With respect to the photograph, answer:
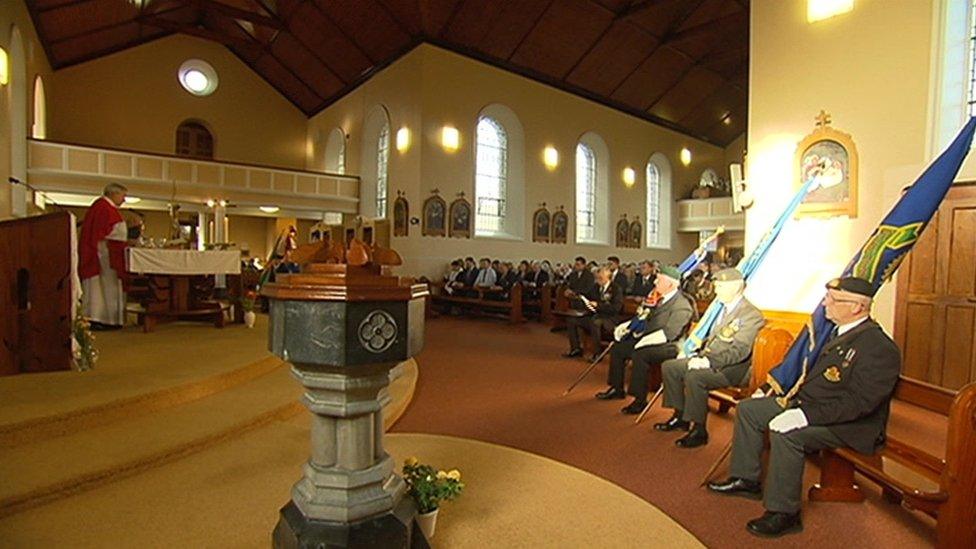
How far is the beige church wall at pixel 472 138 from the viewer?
517 inches

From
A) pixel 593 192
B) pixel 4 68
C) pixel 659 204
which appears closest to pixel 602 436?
pixel 4 68

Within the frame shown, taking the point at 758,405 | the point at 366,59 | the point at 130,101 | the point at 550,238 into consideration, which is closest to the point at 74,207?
the point at 130,101

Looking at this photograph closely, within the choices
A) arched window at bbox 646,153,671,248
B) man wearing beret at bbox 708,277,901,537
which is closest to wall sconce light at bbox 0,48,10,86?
man wearing beret at bbox 708,277,901,537

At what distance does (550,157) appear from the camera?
15.5 meters

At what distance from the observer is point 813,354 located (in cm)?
309

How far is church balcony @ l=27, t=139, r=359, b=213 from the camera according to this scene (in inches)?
446

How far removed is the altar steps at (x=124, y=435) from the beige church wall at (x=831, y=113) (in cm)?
582

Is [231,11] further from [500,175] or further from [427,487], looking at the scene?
[427,487]

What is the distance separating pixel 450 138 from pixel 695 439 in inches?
428

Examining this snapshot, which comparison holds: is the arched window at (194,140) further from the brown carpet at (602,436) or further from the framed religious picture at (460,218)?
the brown carpet at (602,436)

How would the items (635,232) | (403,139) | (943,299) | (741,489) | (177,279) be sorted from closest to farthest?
(741,489) → (943,299) → (177,279) → (403,139) → (635,232)

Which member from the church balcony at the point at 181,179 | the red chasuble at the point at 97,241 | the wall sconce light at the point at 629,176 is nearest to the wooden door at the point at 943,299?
the red chasuble at the point at 97,241

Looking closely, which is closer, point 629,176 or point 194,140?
point 194,140

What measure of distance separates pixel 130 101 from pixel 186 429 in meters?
15.0
